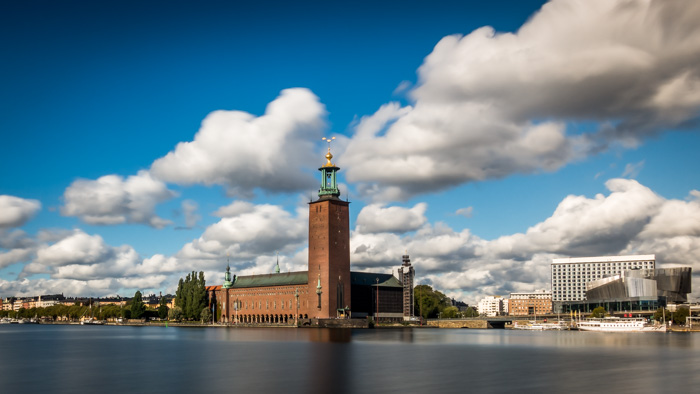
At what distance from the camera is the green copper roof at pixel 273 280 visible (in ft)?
453

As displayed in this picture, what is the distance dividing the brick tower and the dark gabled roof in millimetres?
10050

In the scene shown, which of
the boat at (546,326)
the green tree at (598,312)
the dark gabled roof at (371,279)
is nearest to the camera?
the boat at (546,326)

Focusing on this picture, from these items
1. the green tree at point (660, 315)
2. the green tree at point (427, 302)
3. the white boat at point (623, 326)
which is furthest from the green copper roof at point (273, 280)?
the green tree at point (660, 315)

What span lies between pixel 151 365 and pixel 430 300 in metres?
120

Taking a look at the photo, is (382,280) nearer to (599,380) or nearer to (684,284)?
(684,284)

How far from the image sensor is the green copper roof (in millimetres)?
138000

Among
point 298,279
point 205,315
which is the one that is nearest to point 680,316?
point 298,279

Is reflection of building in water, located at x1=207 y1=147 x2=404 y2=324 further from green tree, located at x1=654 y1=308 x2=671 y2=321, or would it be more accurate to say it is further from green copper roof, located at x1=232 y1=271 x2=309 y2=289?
green tree, located at x1=654 y1=308 x2=671 y2=321

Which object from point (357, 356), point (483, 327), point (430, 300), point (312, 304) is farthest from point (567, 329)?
point (357, 356)

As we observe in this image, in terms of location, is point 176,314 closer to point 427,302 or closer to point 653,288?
point 427,302

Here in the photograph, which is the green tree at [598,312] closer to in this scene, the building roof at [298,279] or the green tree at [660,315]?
the green tree at [660,315]

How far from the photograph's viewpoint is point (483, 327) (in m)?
154

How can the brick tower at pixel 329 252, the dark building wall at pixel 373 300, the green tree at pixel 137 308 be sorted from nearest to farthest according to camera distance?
the brick tower at pixel 329 252 → the dark building wall at pixel 373 300 → the green tree at pixel 137 308

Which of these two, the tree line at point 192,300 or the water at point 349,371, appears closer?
the water at point 349,371
